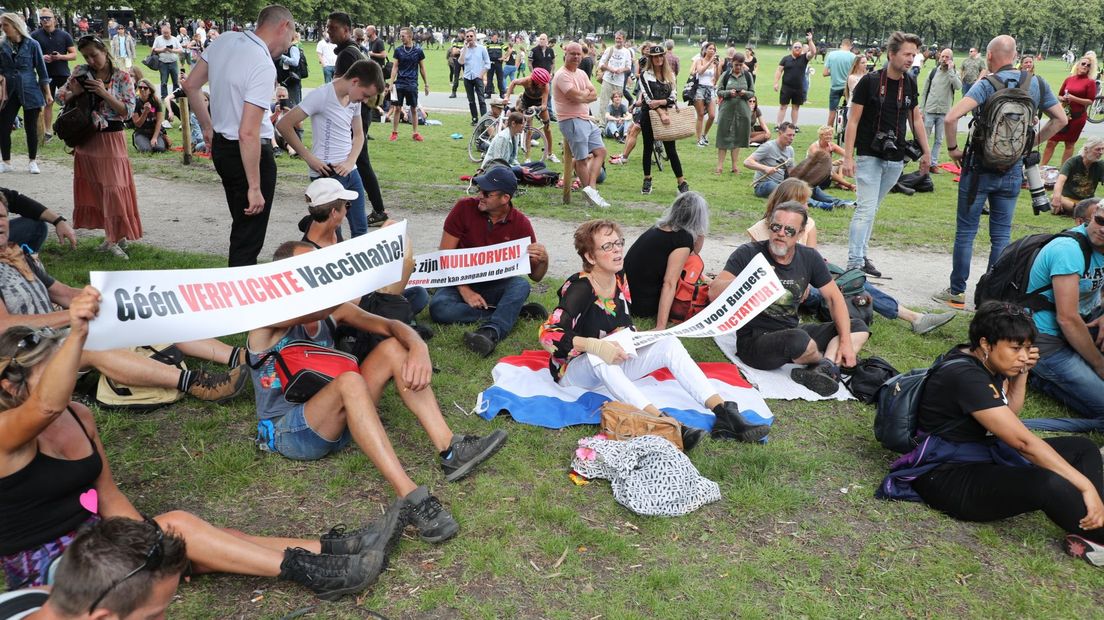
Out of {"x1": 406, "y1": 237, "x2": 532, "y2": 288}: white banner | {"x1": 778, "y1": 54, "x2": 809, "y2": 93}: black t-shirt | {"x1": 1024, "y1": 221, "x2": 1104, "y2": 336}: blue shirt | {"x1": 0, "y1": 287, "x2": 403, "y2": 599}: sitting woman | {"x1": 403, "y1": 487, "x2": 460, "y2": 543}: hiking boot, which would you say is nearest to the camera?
{"x1": 0, "y1": 287, "x2": 403, "y2": 599}: sitting woman

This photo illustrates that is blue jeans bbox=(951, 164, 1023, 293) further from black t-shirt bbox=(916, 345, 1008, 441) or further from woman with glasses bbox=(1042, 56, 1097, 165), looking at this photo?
woman with glasses bbox=(1042, 56, 1097, 165)

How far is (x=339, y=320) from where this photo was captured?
4.51m

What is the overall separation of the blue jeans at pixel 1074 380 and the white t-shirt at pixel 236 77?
221 inches

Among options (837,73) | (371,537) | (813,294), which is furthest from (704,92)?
(371,537)

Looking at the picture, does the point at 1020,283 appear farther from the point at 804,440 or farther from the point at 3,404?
the point at 3,404

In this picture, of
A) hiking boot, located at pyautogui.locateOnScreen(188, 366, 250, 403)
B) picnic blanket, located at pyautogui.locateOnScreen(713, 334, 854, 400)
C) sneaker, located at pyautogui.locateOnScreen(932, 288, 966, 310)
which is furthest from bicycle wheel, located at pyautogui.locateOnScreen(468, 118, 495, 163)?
hiking boot, located at pyautogui.locateOnScreen(188, 366, 250, 403)

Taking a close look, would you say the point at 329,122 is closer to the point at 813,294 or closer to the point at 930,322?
the point at 813,294

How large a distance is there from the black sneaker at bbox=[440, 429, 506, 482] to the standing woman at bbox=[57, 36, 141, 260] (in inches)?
198

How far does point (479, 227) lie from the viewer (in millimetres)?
6398

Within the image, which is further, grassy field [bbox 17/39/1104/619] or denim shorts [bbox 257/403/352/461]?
denim shorts [bbox 257/403/352/461]

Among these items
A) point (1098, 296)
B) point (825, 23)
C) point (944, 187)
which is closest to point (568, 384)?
point (1098, 296)

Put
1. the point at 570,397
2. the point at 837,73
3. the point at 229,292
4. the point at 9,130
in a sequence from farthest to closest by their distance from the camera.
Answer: the point at 837,73 < the point at 9,130 < the point at 570,397 < the point at 229,292

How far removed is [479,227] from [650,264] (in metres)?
1.40

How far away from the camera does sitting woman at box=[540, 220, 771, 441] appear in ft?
15.8
